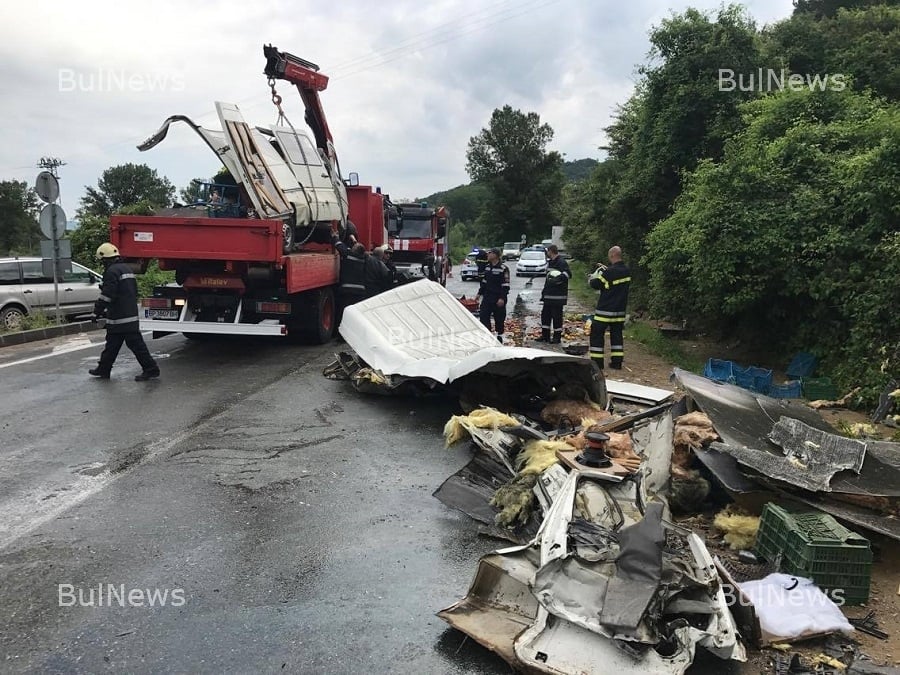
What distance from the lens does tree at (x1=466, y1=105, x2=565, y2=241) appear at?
66.1 meters

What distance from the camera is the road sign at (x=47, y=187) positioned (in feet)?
35.5

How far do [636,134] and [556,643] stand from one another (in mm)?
15915

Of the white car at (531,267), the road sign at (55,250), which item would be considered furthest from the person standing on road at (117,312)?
the white car at (531,267)

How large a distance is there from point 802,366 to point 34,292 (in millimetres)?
12880

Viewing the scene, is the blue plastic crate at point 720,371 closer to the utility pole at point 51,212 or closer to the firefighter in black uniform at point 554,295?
the firefighter in black uniform at point 554,295

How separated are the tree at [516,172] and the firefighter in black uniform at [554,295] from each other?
5600cm

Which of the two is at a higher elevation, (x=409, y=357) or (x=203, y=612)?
(x=409, y=357)

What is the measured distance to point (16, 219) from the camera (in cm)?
5322

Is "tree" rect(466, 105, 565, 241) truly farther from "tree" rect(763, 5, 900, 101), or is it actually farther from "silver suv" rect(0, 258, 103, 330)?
"silver suv" rect(0, 258, 103, 330)

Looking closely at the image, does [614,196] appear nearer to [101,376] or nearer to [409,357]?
[409,357]

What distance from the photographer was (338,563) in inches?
146

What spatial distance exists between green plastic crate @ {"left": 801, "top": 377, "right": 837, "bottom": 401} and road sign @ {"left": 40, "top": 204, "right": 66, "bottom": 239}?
37.9ft

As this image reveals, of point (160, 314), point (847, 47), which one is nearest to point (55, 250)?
point (160, 314)

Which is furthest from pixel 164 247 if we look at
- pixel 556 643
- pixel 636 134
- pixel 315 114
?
pixel 636 134
